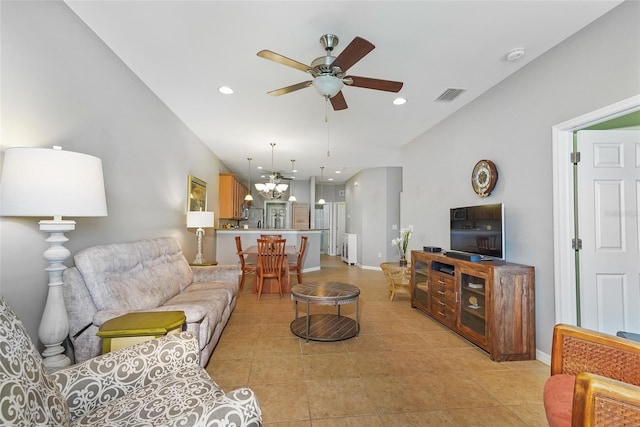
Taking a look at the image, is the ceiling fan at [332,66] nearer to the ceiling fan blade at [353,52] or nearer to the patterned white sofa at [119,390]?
the ceiling fan blade at [353,52]

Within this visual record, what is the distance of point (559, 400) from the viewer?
123cm

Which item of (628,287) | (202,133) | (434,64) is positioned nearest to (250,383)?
(628,287)

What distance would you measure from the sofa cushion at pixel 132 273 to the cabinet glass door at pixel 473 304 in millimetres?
3004

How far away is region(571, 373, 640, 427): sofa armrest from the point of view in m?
0.93

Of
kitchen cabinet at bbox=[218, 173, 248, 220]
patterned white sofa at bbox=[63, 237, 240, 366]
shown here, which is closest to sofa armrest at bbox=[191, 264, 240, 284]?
patterned white sofa at bbox=[63, 237, 240, 366]

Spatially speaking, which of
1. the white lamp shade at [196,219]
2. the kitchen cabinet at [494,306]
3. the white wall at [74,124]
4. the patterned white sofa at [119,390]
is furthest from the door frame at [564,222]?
the white lamp shade at [196,219]

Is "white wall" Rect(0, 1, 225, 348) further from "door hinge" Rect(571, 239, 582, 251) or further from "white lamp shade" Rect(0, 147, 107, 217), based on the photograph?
"door hinge" Rect(571, 239, 582, 251)

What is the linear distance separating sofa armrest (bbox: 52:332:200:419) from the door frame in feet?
9.09

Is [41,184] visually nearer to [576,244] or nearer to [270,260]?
[270,260]

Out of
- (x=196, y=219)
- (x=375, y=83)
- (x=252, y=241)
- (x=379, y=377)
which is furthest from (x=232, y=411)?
(x=252, y=241)

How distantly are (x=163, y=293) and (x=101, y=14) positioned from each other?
2.32 meters

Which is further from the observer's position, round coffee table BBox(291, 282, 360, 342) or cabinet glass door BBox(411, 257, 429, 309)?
cabinet glass door BBox(411, 257, 429, 309)

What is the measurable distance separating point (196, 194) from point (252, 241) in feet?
7.15

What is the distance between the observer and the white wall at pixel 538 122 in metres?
1.98
